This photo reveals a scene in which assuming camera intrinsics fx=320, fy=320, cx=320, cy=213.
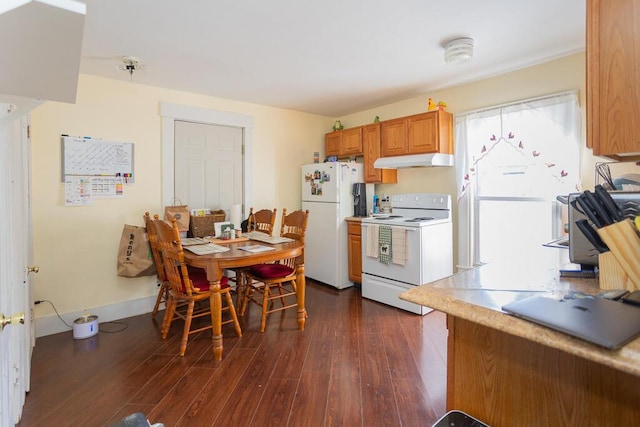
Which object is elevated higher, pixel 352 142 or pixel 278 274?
pixel 352 142

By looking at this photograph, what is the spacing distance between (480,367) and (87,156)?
3502 mm

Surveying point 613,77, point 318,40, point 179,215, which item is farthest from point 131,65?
point 613,77

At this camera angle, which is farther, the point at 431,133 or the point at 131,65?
the point at 431,133

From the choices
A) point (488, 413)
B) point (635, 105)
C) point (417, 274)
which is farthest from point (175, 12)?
point (417, 274)

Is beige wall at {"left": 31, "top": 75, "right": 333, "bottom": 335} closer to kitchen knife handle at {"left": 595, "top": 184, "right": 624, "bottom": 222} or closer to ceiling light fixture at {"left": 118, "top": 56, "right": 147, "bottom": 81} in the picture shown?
ceiling light fixture at {"left": 118, "top": 56, "right": 147, "bottom": 81}

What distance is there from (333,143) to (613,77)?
3.89 m

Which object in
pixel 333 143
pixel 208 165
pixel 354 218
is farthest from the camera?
pixel 333 143

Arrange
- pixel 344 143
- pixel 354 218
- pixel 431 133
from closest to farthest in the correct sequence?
pixel 431 133, pixel 354 218, pixel 344 143

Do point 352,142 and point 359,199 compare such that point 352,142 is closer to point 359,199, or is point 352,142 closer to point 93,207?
point 359,199

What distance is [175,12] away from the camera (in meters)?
2.07

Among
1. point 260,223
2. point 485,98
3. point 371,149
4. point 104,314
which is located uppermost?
point 485,98

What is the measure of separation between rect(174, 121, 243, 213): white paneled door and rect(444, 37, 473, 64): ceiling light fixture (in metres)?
2.55

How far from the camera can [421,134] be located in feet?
11.7

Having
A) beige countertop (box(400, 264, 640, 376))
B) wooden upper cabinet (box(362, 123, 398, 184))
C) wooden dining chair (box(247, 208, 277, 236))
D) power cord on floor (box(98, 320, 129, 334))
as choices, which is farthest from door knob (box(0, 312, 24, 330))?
wooden upper cabinet (box(362, 123, 398, 184))
